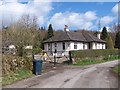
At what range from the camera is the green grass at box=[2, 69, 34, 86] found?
14.7 metres

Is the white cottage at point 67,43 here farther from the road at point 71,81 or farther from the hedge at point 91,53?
the road at point 71,81

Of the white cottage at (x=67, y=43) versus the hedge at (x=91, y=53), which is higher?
the white cottage at (x=67, y=43)

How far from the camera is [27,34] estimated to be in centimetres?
3123

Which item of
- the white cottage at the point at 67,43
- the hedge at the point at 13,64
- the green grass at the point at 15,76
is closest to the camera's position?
the green grass at the point at 15,76

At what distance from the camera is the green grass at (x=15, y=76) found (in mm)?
14708

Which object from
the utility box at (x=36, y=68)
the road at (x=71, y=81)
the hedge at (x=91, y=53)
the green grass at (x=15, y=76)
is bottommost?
the road at (x=71, y=81)

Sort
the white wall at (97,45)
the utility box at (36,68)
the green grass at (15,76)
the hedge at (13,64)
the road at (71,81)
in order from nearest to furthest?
the road at (71,81), the green grass at (15,76), the hedge at (13,64), the utility box at (36,68), the white wall at (97,45)

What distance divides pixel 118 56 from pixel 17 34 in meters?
23.4

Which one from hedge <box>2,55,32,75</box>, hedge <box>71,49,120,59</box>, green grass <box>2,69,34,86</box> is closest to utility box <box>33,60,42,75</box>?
green grass <box>2,69,34,86</box>

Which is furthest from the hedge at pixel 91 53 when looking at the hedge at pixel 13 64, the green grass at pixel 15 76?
the green grass at pixel 15 76

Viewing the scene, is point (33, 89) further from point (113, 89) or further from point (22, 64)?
point (22, 64)

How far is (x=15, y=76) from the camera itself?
16719mm

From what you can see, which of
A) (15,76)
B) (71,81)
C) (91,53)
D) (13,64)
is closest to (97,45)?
(91,53)

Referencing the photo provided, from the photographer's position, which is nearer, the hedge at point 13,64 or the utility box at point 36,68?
the hedge at point 13,64
